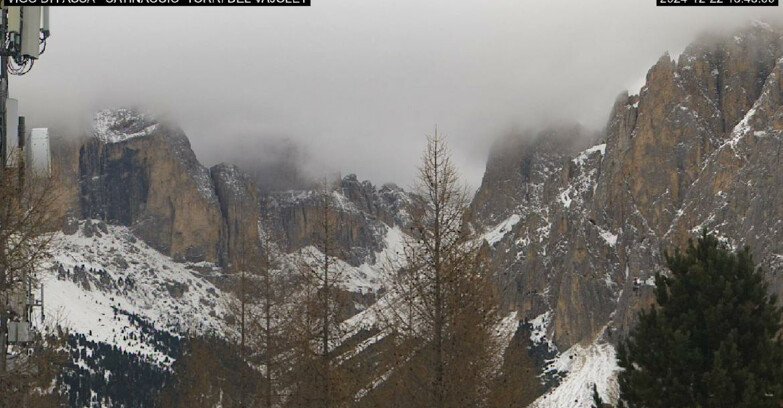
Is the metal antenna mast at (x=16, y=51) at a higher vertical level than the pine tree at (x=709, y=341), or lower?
higher

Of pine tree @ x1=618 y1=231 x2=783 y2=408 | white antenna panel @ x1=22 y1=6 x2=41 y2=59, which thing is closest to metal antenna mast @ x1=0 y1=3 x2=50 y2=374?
white antenna panel @ x1=22 y1=6 x2=41 y2=59

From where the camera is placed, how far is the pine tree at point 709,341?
76.6 feet

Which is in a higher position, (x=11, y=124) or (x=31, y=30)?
(x=31, y=30)

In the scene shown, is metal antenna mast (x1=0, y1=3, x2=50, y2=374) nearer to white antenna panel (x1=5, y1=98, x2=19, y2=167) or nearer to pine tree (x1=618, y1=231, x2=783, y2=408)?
white antenna panel (x1=5, y1=98, x2=19, y2=167)

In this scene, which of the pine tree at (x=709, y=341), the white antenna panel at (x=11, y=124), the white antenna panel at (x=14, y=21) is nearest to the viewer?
the pine tree at (x=709, y=341)

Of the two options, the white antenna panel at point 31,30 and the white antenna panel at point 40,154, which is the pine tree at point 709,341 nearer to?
the white antenna panel at point 40,154

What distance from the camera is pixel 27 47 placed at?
24062 mm

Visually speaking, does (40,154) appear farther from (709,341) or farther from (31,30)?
(709,341)

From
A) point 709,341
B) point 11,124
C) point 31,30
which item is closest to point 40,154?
point 11,124

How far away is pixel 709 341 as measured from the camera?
24500 millimetres

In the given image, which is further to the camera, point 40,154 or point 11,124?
point 40,154

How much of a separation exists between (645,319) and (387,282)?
23.3 ft

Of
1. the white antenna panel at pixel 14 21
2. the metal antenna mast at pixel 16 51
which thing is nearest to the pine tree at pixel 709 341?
the metal antenna mast at pixel 16 51

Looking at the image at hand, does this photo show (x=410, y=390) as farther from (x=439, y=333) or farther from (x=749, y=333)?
(x=749, y=333)
